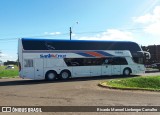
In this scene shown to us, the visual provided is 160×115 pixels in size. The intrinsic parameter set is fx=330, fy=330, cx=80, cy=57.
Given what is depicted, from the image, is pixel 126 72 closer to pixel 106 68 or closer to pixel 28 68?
pixel 106 68

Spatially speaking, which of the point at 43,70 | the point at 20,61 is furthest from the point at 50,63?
the point at 20,61

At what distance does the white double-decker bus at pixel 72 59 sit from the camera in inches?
1104

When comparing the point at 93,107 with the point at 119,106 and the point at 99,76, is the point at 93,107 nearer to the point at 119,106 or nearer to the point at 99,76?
the point at 119,106

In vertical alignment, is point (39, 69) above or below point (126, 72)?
above

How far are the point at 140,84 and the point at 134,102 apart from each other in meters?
9.32

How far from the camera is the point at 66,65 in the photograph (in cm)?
3005

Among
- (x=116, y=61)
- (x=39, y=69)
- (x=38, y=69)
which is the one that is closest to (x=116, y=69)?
(x=116, y=61)

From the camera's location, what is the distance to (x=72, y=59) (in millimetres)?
30344

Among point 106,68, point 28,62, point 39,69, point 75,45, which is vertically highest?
point 75,45

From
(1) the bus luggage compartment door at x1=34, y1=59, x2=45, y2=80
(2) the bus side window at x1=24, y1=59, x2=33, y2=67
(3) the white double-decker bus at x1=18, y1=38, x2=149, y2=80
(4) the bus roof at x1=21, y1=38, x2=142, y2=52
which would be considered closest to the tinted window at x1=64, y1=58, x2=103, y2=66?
(3) the white double-decker bus at x1=18, y1=38, x2=149, y2=80

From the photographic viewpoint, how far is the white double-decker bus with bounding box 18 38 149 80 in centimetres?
2803

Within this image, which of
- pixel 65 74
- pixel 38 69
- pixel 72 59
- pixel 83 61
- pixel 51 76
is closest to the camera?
pixel 38 69

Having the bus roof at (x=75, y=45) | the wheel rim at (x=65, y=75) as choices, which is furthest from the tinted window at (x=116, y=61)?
the wheel rim at (x=65, y=75)

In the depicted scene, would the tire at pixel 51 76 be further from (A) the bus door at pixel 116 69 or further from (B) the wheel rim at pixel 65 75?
(A) the bus door at pixel 116 69
